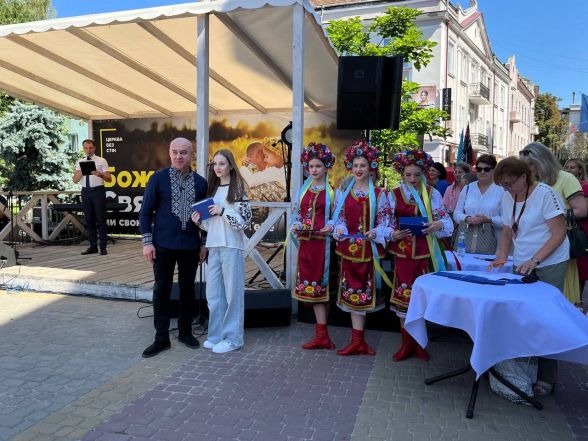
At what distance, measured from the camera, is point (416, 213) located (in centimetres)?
396

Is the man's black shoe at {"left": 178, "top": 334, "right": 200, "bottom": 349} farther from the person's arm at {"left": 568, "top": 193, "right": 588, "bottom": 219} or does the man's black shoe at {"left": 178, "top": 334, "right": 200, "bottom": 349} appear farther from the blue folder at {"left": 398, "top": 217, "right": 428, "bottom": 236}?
the person's arm at {"left": 568, "top": 193, "right": 588, "bottom": 219}

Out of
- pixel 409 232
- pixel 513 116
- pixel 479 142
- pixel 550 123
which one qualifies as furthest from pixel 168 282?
pixel 550 123

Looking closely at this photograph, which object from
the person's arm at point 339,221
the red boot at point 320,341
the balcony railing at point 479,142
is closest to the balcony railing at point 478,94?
the balcony railing at point 479,142

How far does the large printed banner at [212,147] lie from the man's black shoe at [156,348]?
6531mm

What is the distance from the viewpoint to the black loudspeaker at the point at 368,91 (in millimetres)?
5828

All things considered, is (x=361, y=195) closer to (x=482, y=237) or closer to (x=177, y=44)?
(x=482, y=237)

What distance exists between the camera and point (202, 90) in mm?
5352

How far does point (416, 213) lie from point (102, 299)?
4.04 metres

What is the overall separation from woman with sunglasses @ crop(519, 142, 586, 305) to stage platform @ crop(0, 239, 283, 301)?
3.47 meters

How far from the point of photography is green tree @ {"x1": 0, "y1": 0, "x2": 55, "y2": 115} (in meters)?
19.9

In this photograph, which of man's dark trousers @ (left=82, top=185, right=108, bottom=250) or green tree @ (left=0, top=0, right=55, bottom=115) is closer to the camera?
man's dark trousers @ (left=82, top=185, right=108, bottom=250)

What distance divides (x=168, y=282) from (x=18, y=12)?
22.7 metres

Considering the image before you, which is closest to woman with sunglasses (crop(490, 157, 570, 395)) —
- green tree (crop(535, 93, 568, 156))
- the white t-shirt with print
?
the white t-shirt with print

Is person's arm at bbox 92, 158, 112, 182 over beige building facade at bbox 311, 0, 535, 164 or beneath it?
beneath
